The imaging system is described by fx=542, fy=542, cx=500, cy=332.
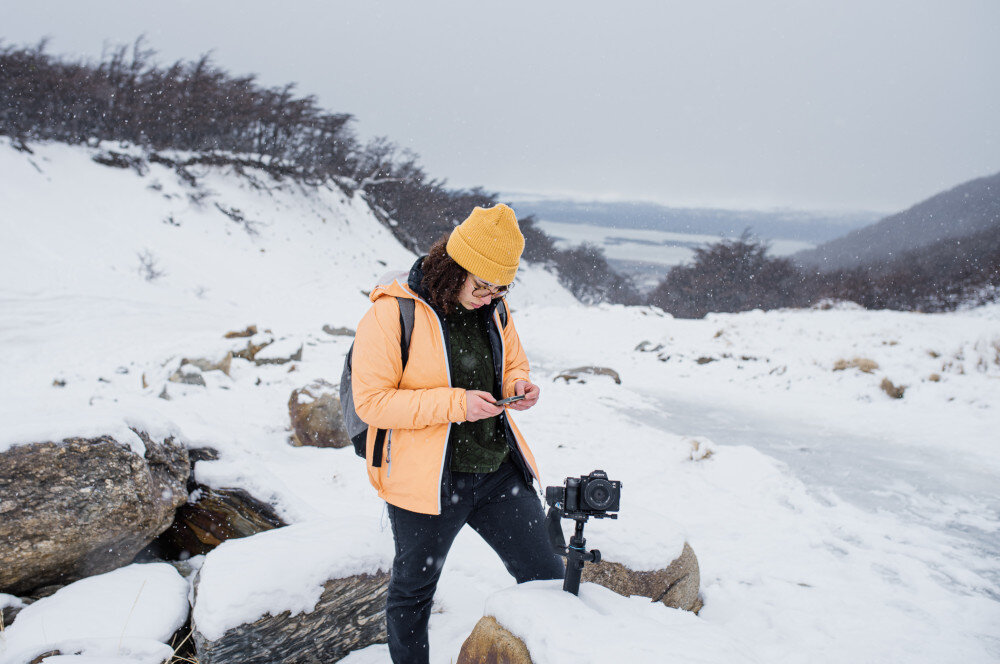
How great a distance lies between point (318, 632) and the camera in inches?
96.0

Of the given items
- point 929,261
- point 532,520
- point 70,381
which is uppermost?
point 929,261

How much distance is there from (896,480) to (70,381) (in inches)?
403

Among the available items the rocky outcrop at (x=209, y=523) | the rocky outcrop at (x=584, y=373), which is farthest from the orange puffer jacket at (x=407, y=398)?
the rocky outcrop at (x=584, y=373)

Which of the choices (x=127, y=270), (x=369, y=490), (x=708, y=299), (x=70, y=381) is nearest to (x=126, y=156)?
(x=127, y=270)

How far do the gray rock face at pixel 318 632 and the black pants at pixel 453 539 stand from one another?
53 cm

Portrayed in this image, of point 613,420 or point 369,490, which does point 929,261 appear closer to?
point 613,420

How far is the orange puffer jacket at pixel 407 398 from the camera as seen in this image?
1.83 meters

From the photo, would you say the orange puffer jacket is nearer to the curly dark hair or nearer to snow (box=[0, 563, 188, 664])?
the curly dark hair

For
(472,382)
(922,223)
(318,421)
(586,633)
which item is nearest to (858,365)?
(318,421)

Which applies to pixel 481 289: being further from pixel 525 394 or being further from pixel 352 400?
pixel 352 400

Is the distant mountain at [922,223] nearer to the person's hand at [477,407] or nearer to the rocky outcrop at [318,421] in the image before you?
the rocky outcrop at [318,421]

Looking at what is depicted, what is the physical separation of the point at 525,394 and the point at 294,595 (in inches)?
55.0

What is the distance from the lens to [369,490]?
4.75 meters

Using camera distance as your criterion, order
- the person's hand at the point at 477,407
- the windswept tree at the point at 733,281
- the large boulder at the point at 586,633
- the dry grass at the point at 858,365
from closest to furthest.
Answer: the large boulder at the point at 586,633 < the person's hand at the point at 477,407 < the dry grass at the point at 858,365 < the windswept tree at the point at 733,281
